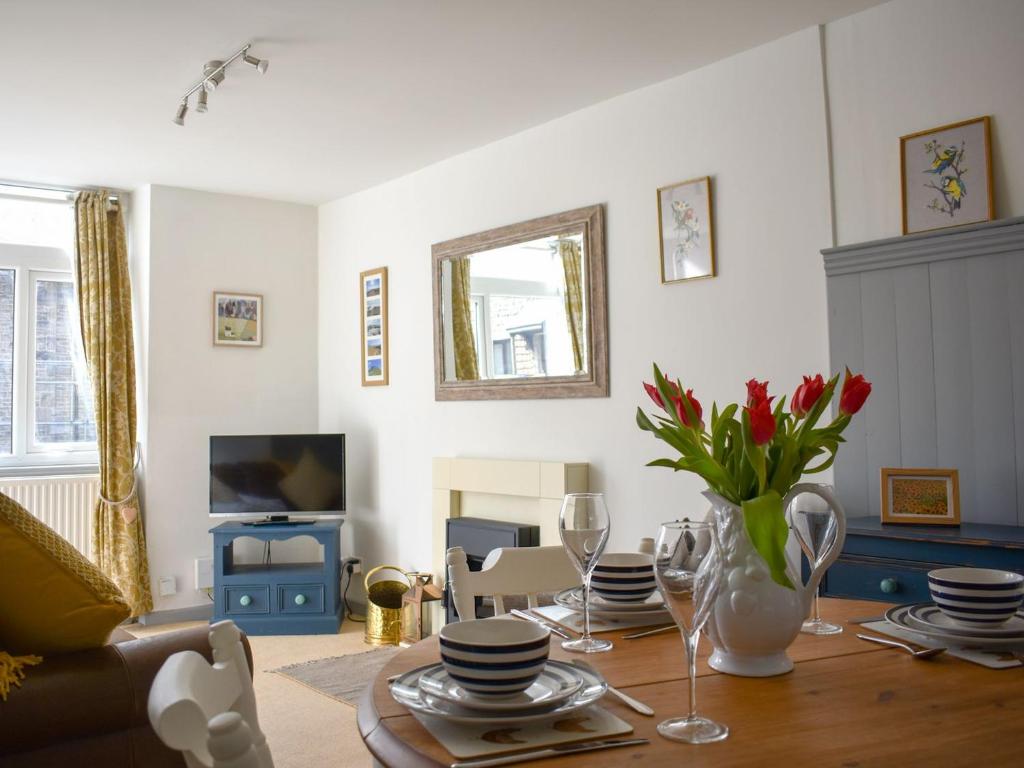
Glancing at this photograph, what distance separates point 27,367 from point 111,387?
1.98 feet

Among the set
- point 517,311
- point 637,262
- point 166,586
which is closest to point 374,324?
point 517,311

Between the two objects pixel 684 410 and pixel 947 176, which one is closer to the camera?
pixel 684 410

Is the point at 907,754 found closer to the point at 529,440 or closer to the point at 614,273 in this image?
the point at 614,273

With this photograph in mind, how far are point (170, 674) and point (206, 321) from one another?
5115 mm

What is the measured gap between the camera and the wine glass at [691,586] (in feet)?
3.19

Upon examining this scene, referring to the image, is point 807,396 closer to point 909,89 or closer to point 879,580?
point 879,580

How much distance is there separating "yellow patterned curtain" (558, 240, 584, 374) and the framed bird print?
1.54m

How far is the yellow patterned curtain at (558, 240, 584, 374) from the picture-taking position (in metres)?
4.16

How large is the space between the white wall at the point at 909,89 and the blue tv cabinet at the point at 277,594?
11.5ft

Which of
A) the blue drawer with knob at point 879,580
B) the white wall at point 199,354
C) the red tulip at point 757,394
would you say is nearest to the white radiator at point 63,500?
the white wall at point 199,354

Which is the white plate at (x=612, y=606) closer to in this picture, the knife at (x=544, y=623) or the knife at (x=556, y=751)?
the knife at (x=544, y=623)

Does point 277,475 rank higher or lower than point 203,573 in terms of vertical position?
higher

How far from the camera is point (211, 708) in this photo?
939 mm

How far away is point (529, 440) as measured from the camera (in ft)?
14.6
